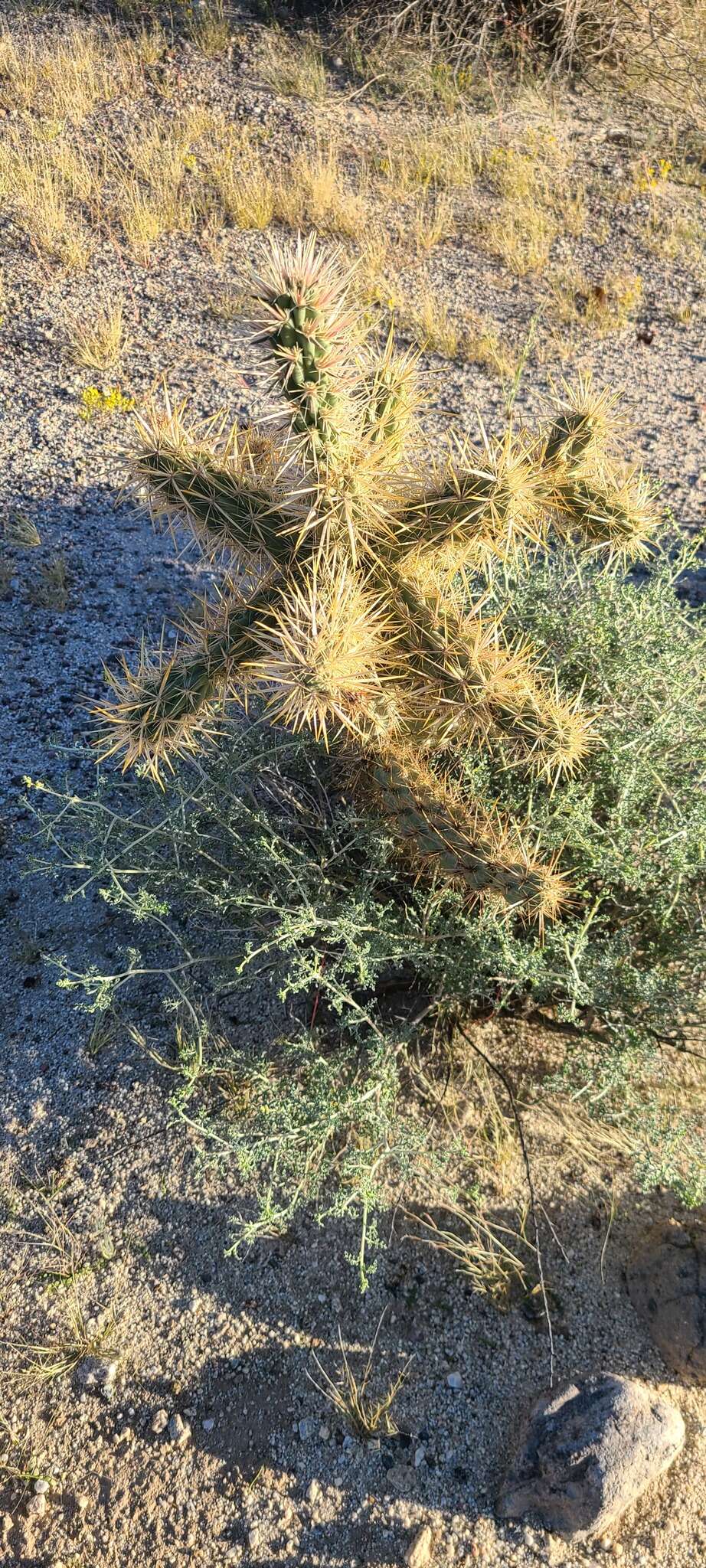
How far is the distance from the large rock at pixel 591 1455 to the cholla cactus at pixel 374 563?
1.30 meters

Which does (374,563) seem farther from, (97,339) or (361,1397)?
(97,339)

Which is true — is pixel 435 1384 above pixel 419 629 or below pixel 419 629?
below

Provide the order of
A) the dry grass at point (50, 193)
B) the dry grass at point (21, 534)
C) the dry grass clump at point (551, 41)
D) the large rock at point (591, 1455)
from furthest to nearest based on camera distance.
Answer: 1. the dry grass clump at point (551, 41)
2. the dry grass at point (50, 193)
3. the dry grass at point (21, 534)
4. the large rock at point (591, 1455)

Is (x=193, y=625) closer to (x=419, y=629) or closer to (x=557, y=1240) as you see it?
(x=419, y=629)

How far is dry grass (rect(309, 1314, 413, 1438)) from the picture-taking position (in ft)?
8.43

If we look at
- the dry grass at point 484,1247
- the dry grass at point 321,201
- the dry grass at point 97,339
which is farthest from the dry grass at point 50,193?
the dry grass at point 484,1247

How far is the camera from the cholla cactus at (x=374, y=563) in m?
2.31

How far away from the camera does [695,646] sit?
3.34m

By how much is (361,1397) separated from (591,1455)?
1.99ft

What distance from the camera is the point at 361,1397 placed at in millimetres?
2619

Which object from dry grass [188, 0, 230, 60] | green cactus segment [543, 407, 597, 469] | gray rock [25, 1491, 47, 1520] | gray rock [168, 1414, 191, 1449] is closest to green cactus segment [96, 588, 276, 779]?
green cactus segment [543, 407, 597, 469]

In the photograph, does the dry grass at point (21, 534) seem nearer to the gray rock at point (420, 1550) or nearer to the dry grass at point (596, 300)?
the dry grass at point (596, 300)

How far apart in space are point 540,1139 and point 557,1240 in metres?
0.30

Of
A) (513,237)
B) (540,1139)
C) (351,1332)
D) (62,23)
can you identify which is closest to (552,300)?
(513,237)
